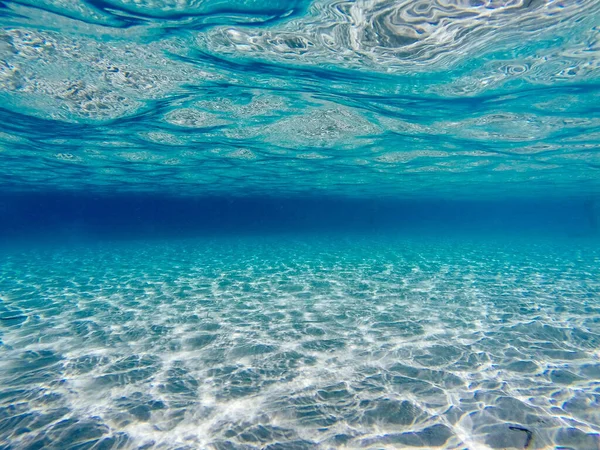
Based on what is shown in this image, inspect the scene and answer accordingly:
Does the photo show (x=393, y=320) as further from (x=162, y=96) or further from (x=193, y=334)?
(x=162, y=96)

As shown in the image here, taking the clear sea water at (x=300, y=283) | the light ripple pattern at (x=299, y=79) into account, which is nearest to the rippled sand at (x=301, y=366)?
the clear sea water at (x=300, y=283)

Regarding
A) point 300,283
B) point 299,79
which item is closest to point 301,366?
point 300,283

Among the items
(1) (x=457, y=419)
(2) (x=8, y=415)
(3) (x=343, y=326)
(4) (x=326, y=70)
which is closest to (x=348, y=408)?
(1) (x=457, y=419)

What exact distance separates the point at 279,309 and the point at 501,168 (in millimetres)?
23291

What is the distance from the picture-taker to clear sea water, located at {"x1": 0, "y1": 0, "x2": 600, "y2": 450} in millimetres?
4684

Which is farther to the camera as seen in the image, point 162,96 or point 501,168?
point 501,168

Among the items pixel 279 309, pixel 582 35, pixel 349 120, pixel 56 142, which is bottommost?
pixel 279 309

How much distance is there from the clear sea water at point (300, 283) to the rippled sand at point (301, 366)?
47 millimetres

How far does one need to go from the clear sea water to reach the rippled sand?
0.05 m

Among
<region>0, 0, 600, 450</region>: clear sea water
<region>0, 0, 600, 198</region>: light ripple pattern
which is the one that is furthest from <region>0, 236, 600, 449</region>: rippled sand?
<region>0, 0, 600, 198</region>: light ripple pattern

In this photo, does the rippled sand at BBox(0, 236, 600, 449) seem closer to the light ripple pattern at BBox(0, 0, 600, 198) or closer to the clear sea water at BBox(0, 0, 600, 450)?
the clear sea water at BBox(0, 0, 600, 450)

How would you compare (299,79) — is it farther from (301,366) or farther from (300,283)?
(301,366)

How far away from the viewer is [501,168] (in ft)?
82.6

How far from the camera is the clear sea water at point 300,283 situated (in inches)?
184
